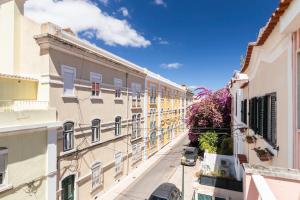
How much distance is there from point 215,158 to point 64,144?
12.0 meters

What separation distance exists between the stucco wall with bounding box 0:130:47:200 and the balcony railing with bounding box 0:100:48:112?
4.21 ft

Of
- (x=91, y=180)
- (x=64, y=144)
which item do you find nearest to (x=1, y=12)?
(x=64, y=144)

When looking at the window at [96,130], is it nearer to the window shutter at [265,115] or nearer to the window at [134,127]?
the window at [134,127]

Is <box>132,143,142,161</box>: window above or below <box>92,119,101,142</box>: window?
below

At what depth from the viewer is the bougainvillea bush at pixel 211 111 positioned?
2314 cm

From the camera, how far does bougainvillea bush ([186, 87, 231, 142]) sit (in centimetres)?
2314

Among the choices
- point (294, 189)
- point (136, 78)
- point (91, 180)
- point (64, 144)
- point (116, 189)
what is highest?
point (136, 78)

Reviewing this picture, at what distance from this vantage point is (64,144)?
12844mm

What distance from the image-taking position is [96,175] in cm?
1600

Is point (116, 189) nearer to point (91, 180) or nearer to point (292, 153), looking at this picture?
point (91, 180)

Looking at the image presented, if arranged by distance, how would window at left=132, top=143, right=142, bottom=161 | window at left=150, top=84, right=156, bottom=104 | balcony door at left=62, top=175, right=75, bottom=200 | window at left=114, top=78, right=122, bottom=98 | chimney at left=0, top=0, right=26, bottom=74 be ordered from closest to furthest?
chimney at left=0, top=0, right=26, bottom=74 → balcony door at left=62, top=175, right=75, bottom=200 → window at left=114, top=78, right=122, bottom=98 → window at left=132, top=143, right=142, bottom=161 → window at left=150, top=84, right=156, bottom=104

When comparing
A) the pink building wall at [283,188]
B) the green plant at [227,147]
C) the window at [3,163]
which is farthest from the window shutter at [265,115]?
the green plant at [227,147]

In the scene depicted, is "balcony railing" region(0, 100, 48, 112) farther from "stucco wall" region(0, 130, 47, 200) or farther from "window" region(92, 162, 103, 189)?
Answer: "window" region(92, 162, 103, 189)

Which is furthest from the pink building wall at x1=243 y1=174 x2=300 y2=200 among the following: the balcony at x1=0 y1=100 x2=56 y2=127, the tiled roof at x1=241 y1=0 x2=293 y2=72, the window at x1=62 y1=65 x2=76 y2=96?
the window at x1=62 y1=65 x2=76 y2=96
